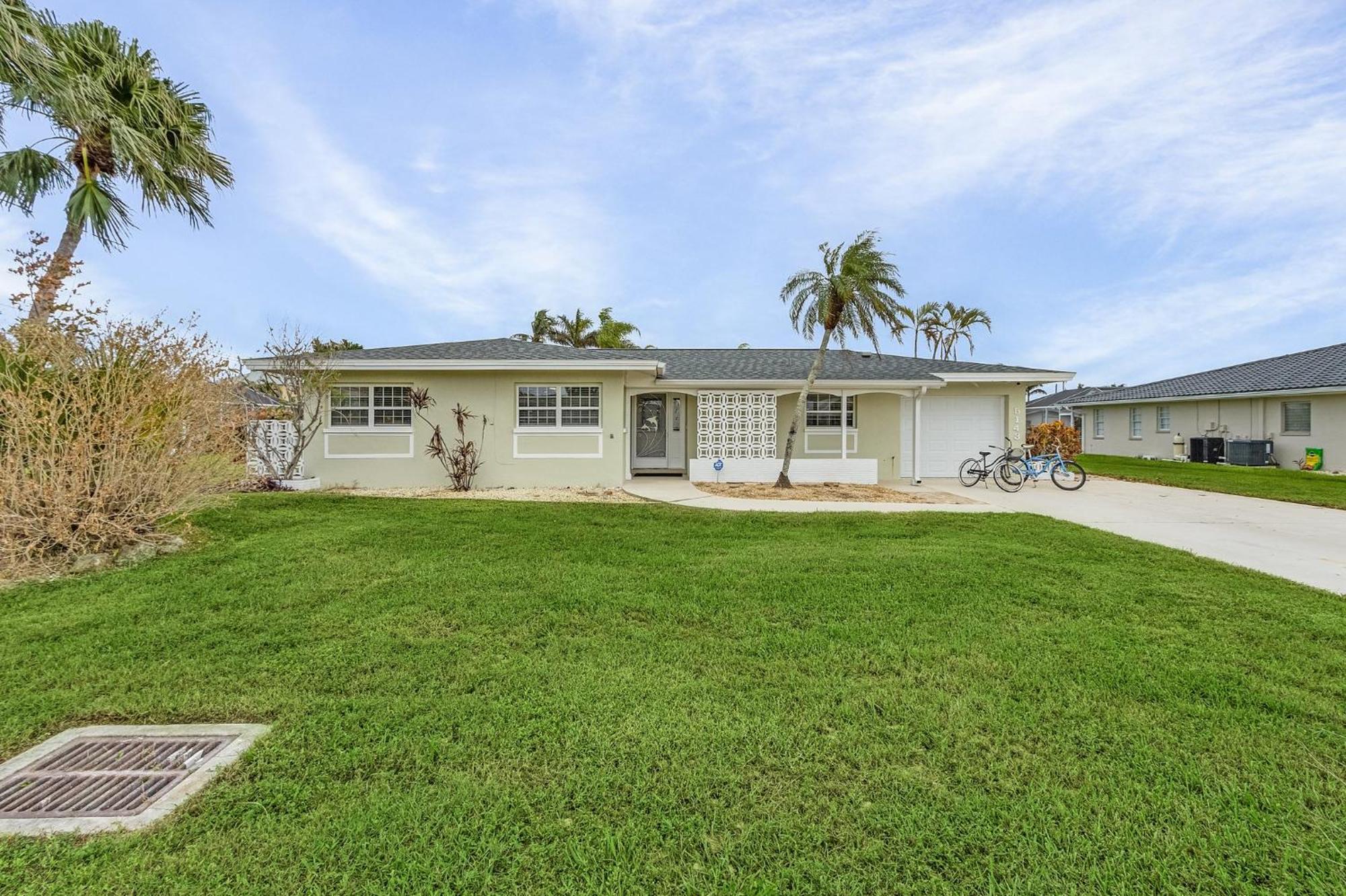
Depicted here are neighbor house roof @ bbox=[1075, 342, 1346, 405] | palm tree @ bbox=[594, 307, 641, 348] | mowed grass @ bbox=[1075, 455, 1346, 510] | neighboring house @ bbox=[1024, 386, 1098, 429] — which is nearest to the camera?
mowed grass @ bbox=[1075, 455, 1346, 510]

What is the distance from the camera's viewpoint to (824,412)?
14984mm

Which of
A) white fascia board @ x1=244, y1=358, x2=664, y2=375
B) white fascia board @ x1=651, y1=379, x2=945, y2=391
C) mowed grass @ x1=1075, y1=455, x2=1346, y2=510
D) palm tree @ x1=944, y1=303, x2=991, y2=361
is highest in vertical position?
palm tree @ x1=944, y1=303, x2=991, y2=361

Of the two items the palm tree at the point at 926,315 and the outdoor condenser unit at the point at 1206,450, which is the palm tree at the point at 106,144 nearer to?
the outdoor condenser unit at the point at 1206,450

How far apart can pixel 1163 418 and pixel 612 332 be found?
23351 mm

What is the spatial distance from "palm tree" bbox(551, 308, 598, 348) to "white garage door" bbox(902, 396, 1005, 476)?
16.9 metres

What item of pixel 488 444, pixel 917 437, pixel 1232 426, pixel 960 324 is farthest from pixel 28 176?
pixel 960 324

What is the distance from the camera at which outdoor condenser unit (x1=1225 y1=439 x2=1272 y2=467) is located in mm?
19016

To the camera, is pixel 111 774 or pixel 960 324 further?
pixel 960 324

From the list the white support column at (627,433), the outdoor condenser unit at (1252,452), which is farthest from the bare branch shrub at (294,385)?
the outdoor condenser unit at (1252,452)

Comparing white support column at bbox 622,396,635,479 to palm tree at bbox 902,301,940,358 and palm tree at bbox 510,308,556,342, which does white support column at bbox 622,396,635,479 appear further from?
palm tree at bbox 902,301,940,358

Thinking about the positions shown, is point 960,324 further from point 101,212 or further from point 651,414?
point 101,212

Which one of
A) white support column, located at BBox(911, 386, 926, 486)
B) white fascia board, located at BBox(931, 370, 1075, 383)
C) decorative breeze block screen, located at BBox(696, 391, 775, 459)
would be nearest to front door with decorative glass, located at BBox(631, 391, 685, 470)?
decorative breeze block screen, located at BBox(696, 391, 775, 459)

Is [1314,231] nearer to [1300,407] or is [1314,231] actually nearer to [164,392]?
[1300,407]

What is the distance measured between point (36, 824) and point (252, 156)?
47.3ft
